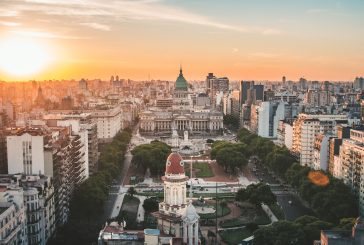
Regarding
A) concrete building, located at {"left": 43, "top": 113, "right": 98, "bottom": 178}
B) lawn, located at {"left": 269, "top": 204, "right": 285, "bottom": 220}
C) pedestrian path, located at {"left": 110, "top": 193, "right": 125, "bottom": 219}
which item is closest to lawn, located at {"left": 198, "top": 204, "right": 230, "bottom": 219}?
lawn, located at {"left": 269, "top": 204, "right": 285, "bottom": 220}

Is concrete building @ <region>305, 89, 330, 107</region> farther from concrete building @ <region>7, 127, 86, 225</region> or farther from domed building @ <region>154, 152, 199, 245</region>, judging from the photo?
domed building @ <region>154, 152, 199, 245</region>

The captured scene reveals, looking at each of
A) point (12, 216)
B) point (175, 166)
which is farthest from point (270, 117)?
point (12, 216)

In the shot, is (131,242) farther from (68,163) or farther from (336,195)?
(336,195)

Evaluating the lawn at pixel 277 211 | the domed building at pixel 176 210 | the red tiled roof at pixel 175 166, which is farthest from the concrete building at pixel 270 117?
the domed building at pixel 176 210

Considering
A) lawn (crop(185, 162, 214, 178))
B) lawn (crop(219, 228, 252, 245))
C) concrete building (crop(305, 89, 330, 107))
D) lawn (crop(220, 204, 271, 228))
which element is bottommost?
lawn (crop(219, 228, 252, 245))

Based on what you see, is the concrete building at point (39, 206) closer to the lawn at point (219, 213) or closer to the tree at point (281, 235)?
the lawn at point (219, 213)

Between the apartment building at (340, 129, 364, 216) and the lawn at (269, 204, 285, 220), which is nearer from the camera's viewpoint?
the apartment building at (340, 129, 364, 216)

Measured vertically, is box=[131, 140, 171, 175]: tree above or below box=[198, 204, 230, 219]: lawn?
above

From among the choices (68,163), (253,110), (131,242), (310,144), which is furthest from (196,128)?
(131,242)
